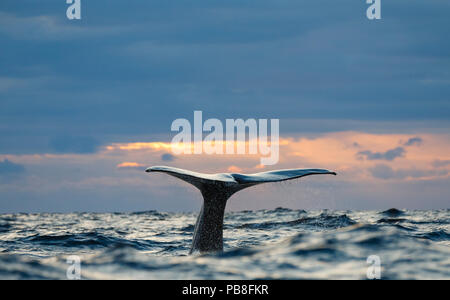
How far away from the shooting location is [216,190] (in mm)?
11484

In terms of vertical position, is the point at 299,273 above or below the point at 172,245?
above

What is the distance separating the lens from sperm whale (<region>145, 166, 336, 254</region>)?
11.0m

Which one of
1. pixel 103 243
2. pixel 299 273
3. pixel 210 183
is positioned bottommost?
pixel 103 243

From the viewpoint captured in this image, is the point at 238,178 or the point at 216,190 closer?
the point at 238,178

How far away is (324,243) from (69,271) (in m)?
4.18

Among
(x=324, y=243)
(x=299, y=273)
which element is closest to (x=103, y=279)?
(x=299, y=273)

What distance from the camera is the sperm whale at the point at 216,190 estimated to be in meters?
11.0

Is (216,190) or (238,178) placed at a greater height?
(238,178)

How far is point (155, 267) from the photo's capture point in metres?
8.74

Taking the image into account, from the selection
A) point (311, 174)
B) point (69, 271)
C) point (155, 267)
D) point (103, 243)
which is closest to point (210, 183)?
point (311, 174)
